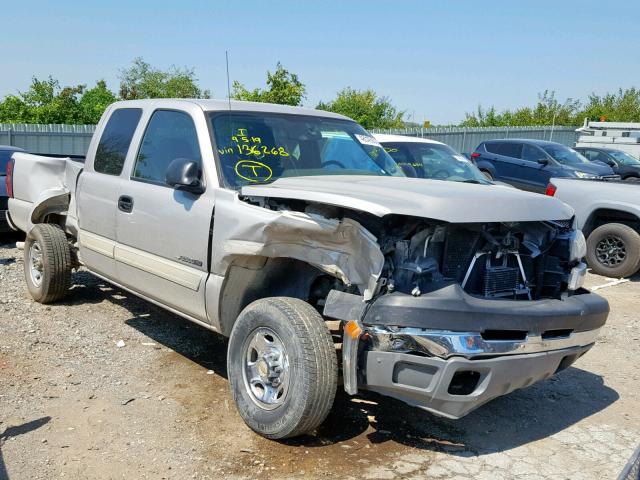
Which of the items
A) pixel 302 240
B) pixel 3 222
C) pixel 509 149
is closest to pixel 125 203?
pixel 302 240

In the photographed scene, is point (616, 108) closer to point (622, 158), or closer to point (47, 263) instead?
point (622, 158)

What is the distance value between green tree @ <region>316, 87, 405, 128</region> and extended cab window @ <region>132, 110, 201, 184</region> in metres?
27.7

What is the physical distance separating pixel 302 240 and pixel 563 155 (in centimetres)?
1320

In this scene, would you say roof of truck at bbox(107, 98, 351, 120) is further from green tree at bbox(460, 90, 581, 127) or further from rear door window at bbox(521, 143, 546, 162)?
green tree at bbox(460, 90, 581, 127)

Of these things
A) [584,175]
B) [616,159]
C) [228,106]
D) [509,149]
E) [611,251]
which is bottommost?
[611,251]

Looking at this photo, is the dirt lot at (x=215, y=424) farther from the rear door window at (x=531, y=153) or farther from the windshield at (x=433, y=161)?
the rear door window at (x=531, y=153)

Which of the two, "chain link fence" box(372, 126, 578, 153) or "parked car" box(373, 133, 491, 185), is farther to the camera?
"chain link fence" box(372, 126, 578, 153)

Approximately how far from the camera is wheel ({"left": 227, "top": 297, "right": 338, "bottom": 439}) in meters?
3.63

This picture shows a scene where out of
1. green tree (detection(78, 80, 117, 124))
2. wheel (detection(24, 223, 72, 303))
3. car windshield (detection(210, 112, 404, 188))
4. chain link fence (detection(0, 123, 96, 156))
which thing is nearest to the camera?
car windshield (detection(210, 112, 404, 188))

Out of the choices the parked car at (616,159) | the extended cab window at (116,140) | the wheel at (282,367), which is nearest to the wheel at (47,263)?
the extended cab window at (116,140)

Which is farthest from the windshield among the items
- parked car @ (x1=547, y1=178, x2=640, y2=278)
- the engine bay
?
the engine bay

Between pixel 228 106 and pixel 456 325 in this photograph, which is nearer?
pixel 456 325

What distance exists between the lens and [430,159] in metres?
9.78

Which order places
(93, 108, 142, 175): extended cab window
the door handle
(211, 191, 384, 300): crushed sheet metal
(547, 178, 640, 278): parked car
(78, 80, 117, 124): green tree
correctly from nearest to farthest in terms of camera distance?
(211, 191, 384, 300): crushed sheet metal → the door handle → (93, 108, 142, 175): extended cab window → (547, 178, 640, 278): parked car → (78, 80, 117, 124): green tree
